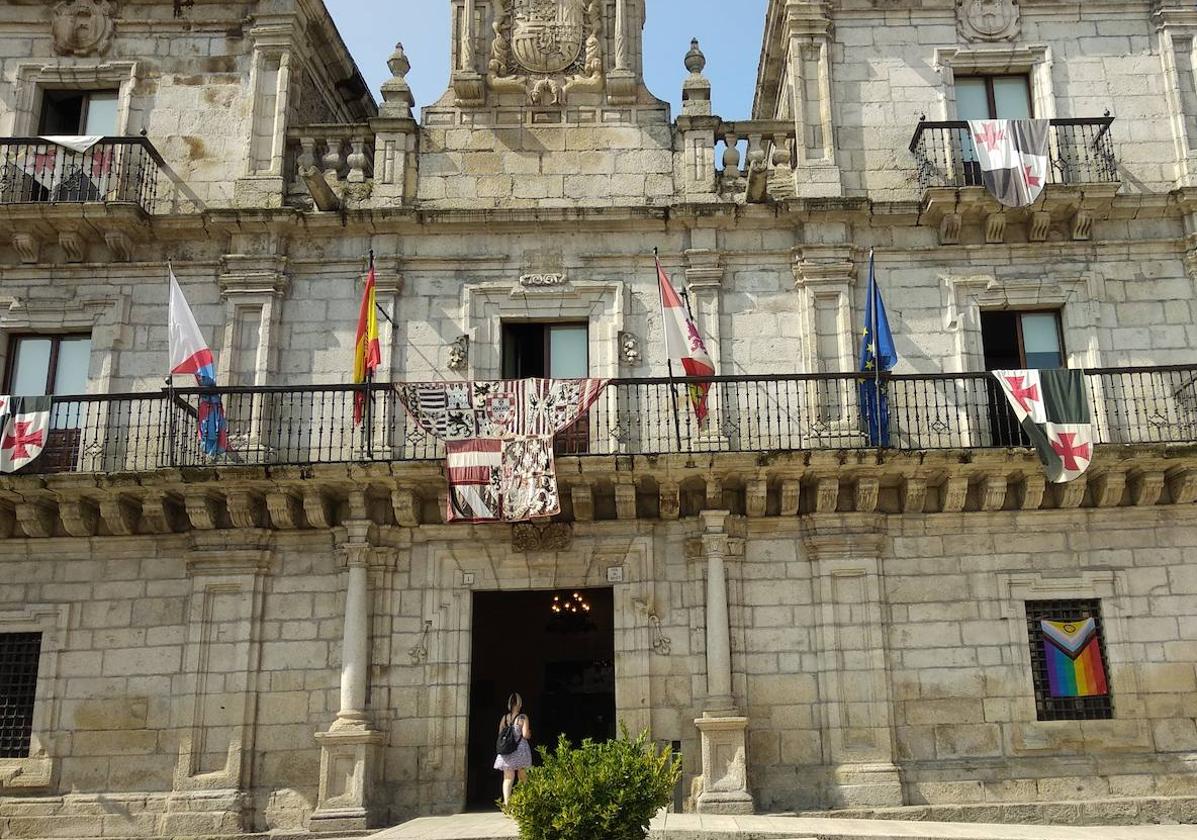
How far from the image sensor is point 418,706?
13695 millimetres

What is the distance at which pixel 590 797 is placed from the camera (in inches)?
338

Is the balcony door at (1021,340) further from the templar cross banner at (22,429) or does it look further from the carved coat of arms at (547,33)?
the templar cross banner at (22,429)

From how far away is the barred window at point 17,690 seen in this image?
13.8 m

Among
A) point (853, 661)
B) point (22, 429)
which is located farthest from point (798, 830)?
point (22, 429)

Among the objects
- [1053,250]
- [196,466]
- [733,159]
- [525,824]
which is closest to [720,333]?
[733,159]

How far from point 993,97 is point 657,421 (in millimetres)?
6937

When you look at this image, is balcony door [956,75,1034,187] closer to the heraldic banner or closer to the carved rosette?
the carved rosette

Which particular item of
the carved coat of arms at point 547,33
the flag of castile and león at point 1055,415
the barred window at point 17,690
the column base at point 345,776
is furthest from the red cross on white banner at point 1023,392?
the barred window at point 17,690

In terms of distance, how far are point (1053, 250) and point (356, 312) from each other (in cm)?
935

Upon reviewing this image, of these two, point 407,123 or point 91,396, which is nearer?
point 91,396

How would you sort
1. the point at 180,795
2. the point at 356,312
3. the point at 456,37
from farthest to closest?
the point at 456,37, the point at 356,312, the point at 180,795

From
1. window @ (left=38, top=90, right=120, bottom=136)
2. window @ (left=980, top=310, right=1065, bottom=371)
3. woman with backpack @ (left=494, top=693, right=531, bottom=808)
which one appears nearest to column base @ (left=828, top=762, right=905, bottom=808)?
woman with backpack @ (left=494, top=693, right=531, bottom=808)

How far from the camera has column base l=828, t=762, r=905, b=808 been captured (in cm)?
1299

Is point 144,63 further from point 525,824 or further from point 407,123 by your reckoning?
point 525,824
